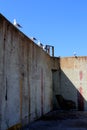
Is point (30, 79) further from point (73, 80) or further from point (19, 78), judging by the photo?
point (73, 80)

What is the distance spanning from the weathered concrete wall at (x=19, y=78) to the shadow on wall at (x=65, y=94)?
1.80m

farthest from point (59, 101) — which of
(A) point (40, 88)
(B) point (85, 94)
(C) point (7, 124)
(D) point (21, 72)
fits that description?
(C) point (7, 124)

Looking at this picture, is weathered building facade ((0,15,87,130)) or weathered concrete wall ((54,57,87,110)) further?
weathered concrete wall ((54,57,87,110))

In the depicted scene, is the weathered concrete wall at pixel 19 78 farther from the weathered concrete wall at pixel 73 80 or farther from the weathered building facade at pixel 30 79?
the weathered concrete wall at pixel 73 80

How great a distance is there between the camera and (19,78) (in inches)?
303

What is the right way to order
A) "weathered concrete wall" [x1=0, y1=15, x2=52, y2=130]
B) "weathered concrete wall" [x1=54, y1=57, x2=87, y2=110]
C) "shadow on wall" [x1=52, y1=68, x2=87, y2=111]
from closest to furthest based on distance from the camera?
1. "weathered concrete wall" [x1=0, y1=15, x2=52, y2=130]
2. "shadow on wall" [x1=52, y1=68, x2=87, y2=111]
3. "weathered concrete wall" [x1=54, y1=57, x2=87, y2=110]

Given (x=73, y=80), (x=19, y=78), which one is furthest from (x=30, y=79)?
(x=73, y=80)

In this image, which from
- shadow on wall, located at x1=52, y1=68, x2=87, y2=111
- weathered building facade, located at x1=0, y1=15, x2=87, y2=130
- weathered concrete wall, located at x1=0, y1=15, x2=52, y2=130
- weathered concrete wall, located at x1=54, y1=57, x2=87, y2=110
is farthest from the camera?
weathered concrete wall, located at x1=54, y1=57, x2=87, y2=110

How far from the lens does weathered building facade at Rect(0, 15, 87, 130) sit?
6.49 metres

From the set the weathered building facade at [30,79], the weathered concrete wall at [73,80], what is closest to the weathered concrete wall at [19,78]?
the weathered building facade at [30,79]

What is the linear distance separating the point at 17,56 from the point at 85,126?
10.0ft

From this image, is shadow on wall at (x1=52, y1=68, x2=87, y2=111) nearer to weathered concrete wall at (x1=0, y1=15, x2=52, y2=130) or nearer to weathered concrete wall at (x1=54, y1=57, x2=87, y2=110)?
weathered concrete wall at (x1=54, y1=57, x2=87, y2=110)

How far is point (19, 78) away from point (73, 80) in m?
6.07

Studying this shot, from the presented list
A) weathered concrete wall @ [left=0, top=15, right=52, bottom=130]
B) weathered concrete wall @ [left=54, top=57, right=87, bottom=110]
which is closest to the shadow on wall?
weathered concrete wall @ [left=54, top=57, right=87, bottom=110]
